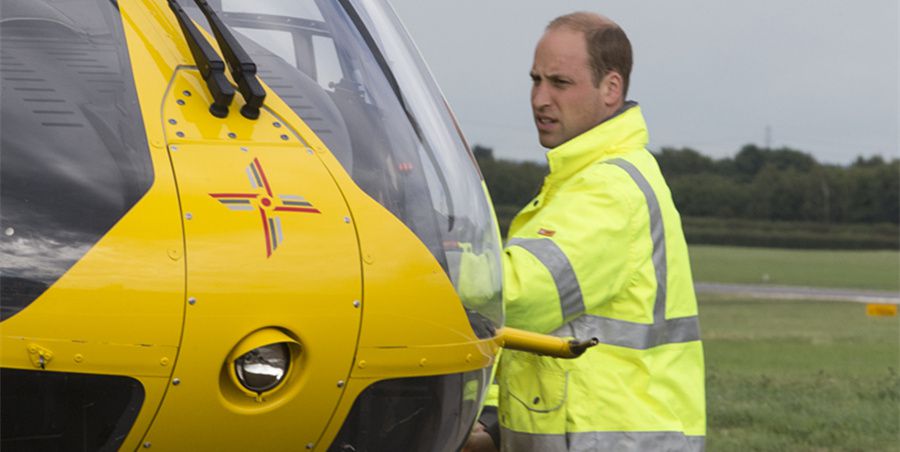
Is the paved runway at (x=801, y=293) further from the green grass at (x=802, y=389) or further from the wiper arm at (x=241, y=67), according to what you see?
the wiper arm at (x=241, y=67)

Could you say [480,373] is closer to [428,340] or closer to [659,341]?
[428,340]

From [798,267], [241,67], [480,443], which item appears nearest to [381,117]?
[241,67]

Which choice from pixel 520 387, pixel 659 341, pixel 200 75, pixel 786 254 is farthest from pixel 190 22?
pixel 786 254

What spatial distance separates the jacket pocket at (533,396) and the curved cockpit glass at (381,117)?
1.25 feet

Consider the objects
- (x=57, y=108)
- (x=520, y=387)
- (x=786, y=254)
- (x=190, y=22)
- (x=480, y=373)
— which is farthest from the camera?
(x=786, y=254)

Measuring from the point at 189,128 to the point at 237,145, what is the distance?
95 mm

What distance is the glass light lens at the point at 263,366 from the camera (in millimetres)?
2703

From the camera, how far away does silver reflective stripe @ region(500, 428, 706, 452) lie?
3543 millimetres

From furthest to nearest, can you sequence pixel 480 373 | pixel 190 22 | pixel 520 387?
pixel 520 387
pixel 480 373
pixel 190 22

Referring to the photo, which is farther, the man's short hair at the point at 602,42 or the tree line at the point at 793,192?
the tree line at the point at 793,192

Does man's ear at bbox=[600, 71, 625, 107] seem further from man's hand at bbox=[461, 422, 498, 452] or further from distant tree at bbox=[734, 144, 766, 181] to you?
distant tree at bbox=[734, 144, 766, 181]

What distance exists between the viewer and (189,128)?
9.03 feet

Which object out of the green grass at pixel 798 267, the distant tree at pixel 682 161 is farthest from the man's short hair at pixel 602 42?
the distant tree at pixel 682 161

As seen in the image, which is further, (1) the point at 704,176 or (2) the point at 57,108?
(1) the point at 704,176
